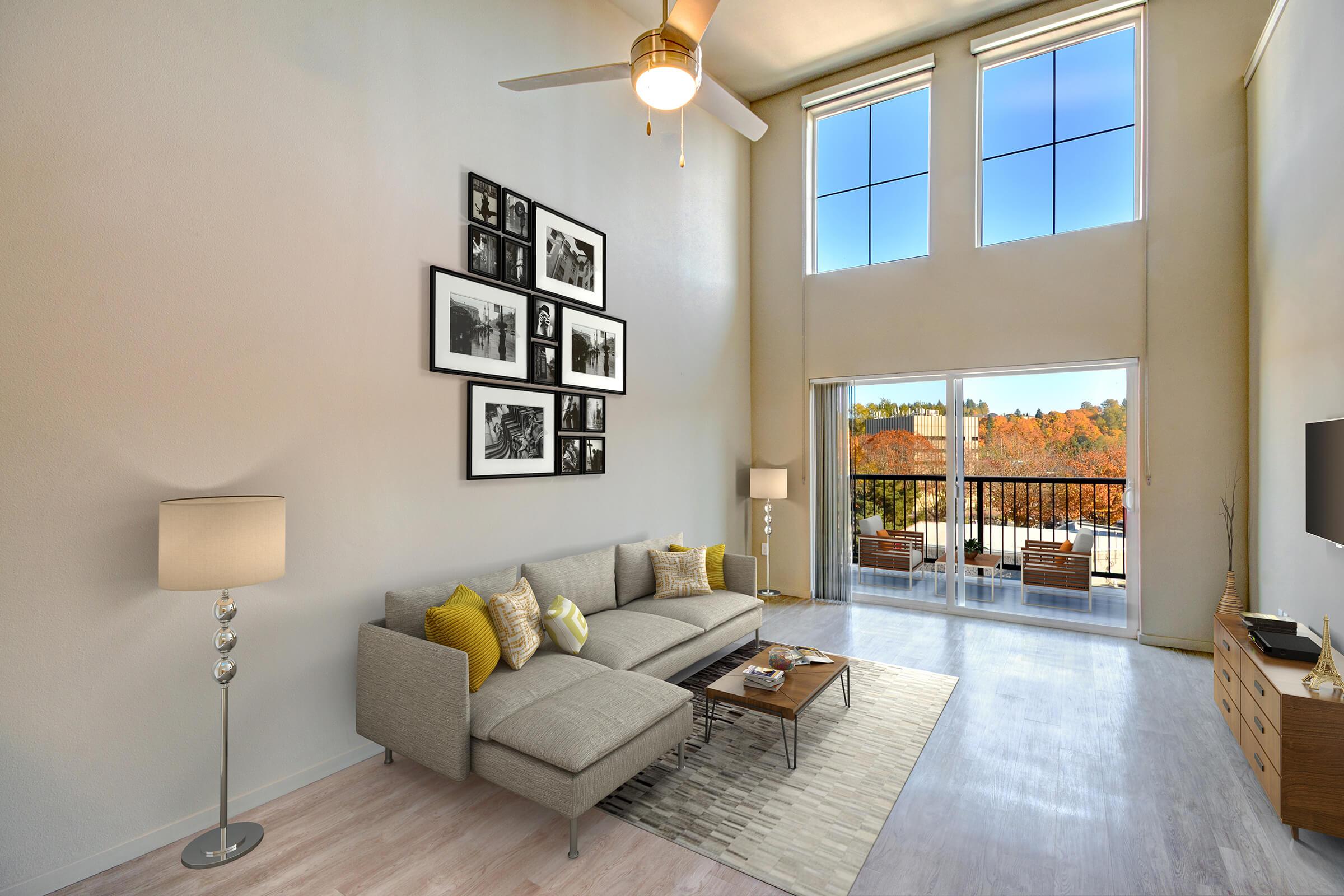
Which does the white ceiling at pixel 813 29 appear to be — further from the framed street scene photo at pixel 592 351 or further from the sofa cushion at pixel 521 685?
the sofa cushion at pixel 521 685

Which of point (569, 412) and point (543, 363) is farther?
point (569, 412)

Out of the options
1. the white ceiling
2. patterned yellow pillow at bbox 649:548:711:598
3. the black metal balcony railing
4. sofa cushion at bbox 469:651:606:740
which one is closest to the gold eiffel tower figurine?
the black metal balcony railing

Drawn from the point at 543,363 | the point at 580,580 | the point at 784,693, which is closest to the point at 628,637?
the point at 580,580

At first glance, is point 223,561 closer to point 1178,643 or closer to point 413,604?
point 413,604

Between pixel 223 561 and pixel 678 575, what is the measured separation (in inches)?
115

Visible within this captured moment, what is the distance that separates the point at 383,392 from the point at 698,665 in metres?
2.71

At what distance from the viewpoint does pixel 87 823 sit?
2.24 m

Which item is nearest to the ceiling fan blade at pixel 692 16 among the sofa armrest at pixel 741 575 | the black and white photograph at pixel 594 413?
the black and white photograph at pixel 594 413

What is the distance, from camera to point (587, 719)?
8.35ft

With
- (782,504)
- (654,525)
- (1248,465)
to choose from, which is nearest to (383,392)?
(654,525)

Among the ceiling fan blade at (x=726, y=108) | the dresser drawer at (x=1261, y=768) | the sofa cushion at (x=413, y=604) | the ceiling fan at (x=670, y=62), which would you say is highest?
the ceiling fan blade at (x=726, y=108)

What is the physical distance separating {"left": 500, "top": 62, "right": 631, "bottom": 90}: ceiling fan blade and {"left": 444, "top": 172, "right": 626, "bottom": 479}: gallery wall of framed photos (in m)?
1.06

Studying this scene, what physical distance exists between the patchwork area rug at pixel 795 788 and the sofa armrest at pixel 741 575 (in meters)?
1.09

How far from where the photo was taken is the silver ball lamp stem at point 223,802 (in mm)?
2303
